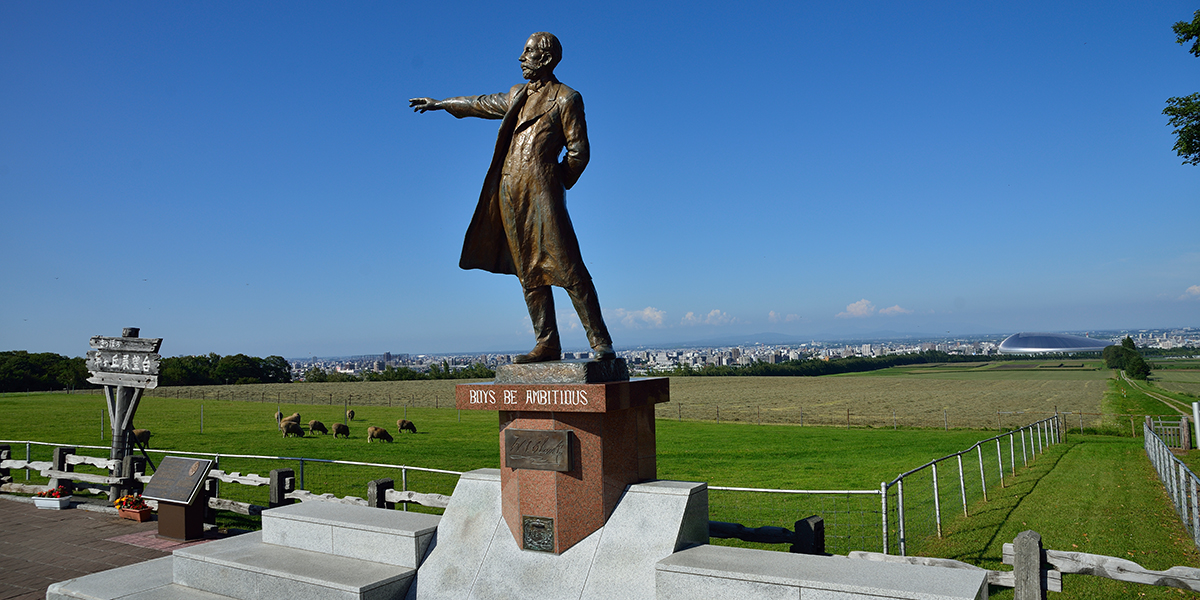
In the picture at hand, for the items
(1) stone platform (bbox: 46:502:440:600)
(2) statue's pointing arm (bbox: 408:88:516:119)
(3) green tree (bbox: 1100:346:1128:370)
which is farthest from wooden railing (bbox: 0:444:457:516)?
(3) green tree (bbox: 1100:346:1128:370)

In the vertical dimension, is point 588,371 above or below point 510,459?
above

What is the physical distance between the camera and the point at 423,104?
7.44 m

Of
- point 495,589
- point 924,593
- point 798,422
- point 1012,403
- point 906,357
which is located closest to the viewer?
A: point 924,593

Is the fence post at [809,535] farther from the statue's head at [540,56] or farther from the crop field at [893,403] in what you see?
the crop field at [893,403]

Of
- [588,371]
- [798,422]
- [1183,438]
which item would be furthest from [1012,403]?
[588,371]

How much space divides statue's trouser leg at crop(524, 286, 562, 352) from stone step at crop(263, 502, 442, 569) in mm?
1873

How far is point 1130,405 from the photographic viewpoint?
41500 millimetres

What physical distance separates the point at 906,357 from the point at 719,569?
163 meters

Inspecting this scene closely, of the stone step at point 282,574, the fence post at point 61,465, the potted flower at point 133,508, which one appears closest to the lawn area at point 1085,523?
the stone step at point 282,574

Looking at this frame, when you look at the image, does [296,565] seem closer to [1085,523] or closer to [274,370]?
[1085,523]

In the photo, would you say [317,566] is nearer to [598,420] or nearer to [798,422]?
[598,420]

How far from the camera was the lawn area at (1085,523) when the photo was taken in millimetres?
9945

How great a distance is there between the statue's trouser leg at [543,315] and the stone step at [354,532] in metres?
1.87

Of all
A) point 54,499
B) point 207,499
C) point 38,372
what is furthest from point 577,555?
point 38,372
